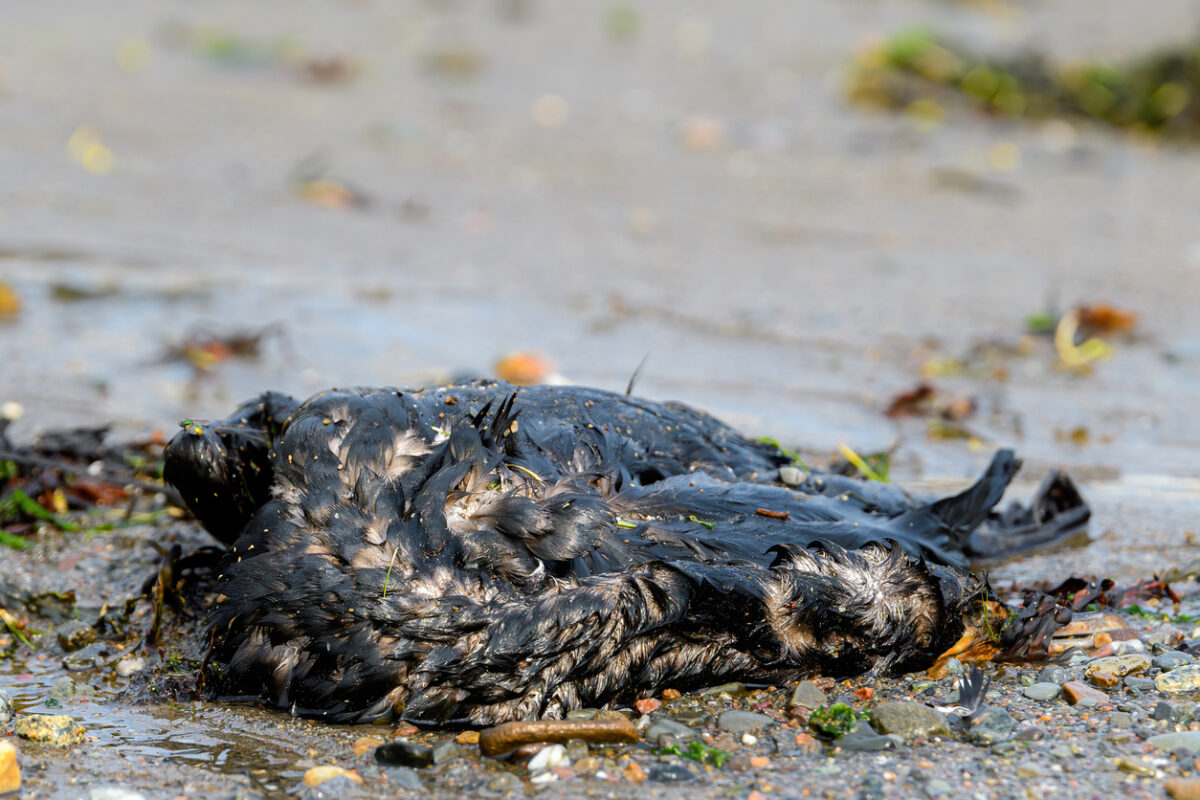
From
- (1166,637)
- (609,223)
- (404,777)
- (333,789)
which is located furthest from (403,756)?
(609,223)

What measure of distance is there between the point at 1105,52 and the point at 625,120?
4.44m

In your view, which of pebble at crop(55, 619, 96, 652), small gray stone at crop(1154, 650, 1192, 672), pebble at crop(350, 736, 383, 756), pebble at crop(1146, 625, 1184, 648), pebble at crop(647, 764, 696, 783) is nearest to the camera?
pebble at crop(647, 764, 696, 783)

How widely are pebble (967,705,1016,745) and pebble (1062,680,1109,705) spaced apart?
17 cm

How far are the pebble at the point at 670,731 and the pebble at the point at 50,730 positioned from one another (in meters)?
1.25

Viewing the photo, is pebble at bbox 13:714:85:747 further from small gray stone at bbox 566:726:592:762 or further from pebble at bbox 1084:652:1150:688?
pebble at bbox 1084:652:1150:688

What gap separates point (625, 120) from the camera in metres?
10.4

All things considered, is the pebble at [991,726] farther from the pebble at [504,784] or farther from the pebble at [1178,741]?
the pebble at [504,784]

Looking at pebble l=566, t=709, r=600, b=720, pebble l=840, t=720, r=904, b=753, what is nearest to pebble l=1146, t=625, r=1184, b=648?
pebble l=840, t=720, r=904, b=753

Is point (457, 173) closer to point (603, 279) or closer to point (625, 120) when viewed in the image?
point (625, 120)

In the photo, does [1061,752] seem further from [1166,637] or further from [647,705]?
[647,705]

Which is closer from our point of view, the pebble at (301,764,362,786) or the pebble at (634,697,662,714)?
the pebble at (301,764,362,786)

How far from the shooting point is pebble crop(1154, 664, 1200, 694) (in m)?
2.88

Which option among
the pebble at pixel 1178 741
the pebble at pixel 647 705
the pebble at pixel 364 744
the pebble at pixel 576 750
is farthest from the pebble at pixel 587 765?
the pebble at pixel 1178 741

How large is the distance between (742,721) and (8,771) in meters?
1.52
